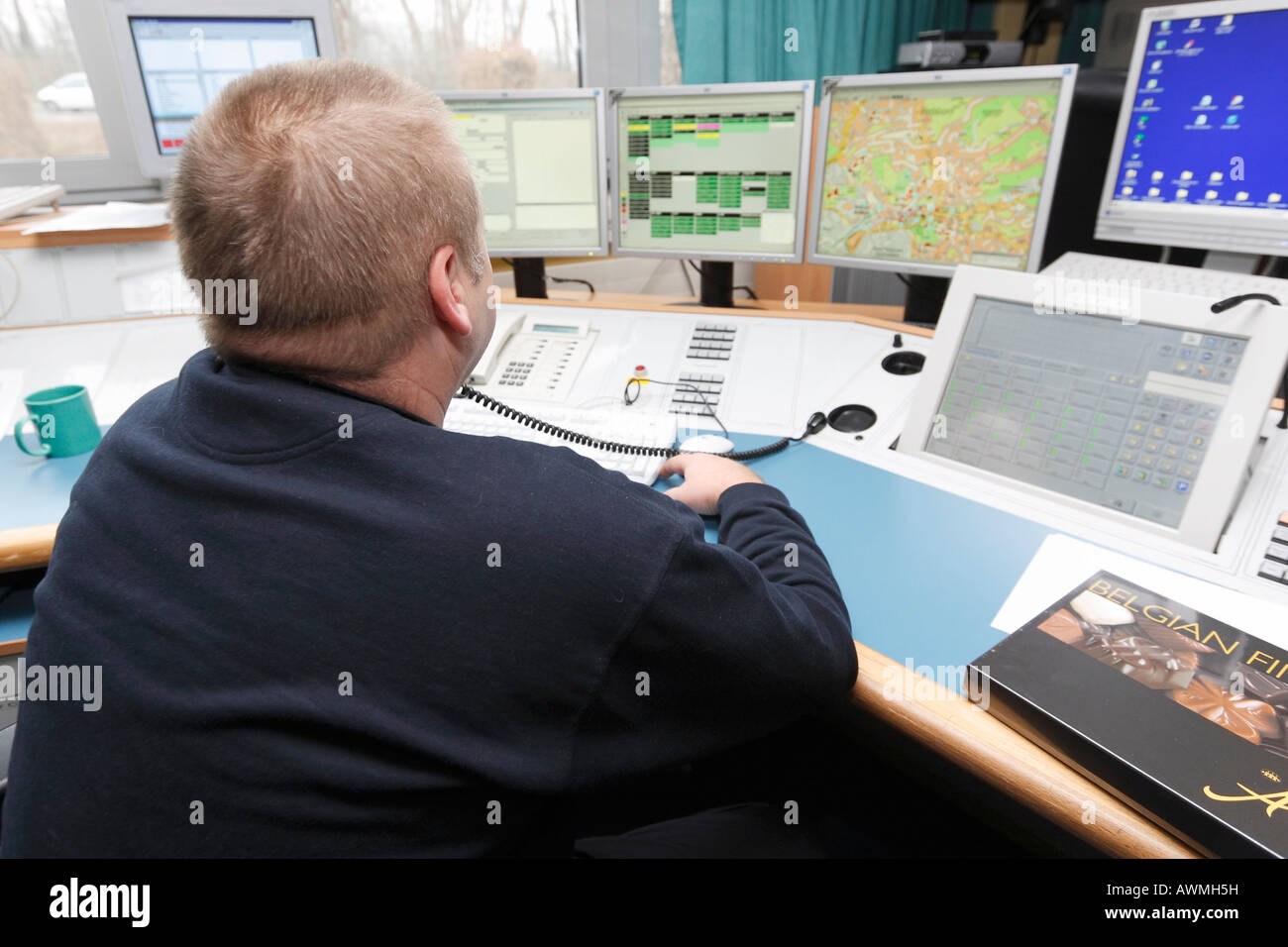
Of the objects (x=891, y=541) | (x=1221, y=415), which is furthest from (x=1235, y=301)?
(x=891, y=541)

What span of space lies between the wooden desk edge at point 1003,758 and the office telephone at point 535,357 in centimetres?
81

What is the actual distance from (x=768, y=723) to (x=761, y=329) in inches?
39.5

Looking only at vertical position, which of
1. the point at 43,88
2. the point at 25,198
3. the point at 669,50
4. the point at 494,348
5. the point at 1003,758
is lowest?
the point at 1003,758

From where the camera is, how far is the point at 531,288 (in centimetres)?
183

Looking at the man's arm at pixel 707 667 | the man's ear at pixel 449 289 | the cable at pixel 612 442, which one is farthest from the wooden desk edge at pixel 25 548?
Answer: the man's arm at pixel 707 667

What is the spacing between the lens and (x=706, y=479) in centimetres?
99

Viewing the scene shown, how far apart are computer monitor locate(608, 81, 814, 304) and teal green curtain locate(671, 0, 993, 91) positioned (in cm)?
115

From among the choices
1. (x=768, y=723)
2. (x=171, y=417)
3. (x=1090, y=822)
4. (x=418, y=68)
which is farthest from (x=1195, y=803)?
(x=418, y=68)

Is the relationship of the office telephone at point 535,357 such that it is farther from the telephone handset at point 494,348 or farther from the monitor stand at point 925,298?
the monitor stand at point 925,298

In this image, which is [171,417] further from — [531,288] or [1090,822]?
[531,288]

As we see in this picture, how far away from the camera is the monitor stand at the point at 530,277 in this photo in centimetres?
181

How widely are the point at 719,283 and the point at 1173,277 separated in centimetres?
85

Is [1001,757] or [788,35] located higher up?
Answer: [788,35]

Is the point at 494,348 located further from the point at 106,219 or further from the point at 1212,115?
the point at 1212,115
